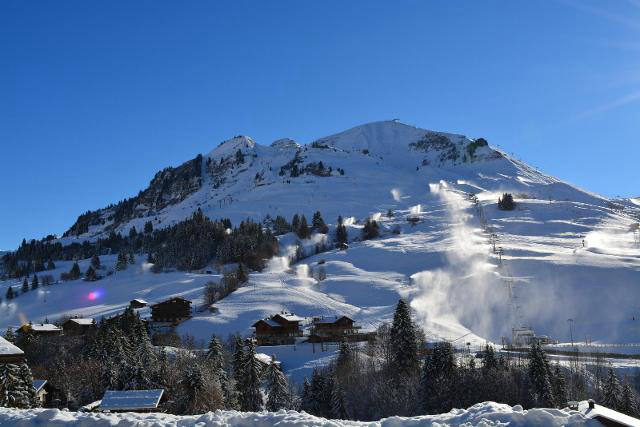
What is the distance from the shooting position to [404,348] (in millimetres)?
52969

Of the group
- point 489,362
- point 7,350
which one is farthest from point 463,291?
point 7,350

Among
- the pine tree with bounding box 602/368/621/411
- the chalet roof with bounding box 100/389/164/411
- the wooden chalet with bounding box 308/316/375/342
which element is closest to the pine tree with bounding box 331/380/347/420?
the chalet roof with bounding box 100/389/164/411

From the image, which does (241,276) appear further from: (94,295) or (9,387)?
(9,387)

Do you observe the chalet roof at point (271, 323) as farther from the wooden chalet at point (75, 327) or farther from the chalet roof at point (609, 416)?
the chalet roof at point (609, 416)

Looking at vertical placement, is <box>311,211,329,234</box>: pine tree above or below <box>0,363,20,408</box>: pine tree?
above

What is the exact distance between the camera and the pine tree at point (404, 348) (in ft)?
172

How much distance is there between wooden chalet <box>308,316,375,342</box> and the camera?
237 feet

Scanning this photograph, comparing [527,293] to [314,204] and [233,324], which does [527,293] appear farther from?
[314,204]

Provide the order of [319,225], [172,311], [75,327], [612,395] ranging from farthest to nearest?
[319,225]
[172,311]
[75,327]
[612,395]

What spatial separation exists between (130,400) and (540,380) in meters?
29.7

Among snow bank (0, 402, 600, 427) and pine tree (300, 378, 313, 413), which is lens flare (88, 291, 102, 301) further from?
snow bank (0, 402, 600, 427)

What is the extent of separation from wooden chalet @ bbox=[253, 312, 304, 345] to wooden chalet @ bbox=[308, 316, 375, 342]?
2.32 metres

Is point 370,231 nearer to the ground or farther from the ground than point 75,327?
farther from the ground

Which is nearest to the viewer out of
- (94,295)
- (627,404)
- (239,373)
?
(627,404)
